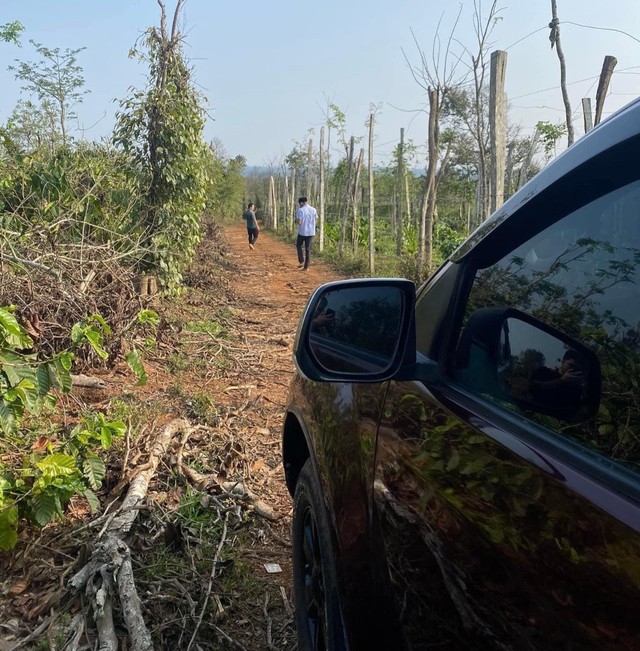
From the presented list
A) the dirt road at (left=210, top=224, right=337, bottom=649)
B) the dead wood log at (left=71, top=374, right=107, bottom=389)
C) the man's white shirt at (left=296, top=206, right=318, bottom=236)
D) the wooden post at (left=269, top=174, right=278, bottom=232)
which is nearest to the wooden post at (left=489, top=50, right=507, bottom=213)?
the dirt road at (left=210, top=224, right=337, bottom=649)

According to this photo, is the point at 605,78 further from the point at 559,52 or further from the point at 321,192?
the point at 321,192

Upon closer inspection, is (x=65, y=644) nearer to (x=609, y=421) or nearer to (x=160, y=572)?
(x=160, y=572)

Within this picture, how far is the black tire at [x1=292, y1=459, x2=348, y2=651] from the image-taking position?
160 centimetres

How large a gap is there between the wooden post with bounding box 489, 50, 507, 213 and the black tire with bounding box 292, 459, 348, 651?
5271 millimetres

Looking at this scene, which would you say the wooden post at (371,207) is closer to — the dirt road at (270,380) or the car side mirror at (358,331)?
the dirt road at (270,380)

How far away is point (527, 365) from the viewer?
1.09m

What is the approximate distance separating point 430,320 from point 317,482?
2.43 feet

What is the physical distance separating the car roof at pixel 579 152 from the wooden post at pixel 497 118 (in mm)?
5707

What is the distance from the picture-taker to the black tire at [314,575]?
1604mm

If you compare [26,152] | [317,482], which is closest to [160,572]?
[317,482]

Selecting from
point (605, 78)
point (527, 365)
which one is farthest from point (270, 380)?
point (527, 365)

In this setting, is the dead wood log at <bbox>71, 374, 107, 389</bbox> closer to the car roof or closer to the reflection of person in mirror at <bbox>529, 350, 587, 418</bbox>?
the car roof

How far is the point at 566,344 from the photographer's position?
3.30 ft

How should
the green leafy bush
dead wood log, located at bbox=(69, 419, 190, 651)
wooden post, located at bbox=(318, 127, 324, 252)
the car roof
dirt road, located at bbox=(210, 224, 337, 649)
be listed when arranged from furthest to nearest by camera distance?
1. wooden post, located at bbox=(318, 127, 324, 252)
2. dirt road, located at bbox=(210, 224, 337, 649)
3. the green leafy bush
4. dead wood log, located at bbox=(69, 419, 190, 651)
5. the car roof
